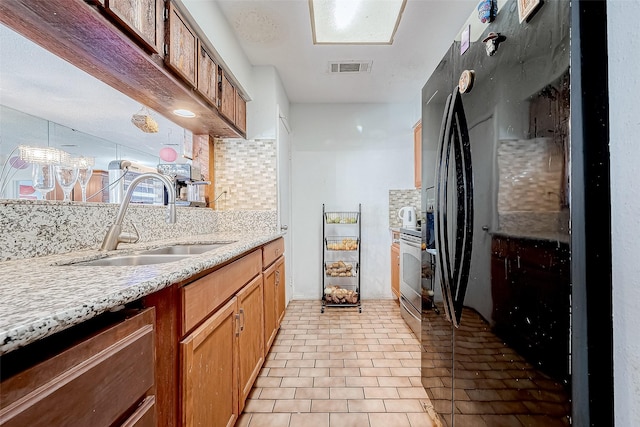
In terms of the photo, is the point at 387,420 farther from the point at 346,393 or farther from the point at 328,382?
the point at 328,382

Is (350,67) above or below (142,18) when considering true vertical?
above

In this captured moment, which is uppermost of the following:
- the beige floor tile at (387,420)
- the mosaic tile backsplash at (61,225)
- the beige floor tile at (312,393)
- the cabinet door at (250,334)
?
the mosaic tile backsplash at (61,225)

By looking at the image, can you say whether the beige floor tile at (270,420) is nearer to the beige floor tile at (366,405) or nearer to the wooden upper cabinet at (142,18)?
the beige floor tile at (366,405)

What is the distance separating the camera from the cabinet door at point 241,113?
248cm

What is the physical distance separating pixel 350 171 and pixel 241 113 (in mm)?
1615

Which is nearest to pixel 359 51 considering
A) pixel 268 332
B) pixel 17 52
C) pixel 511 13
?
pixel 511 13

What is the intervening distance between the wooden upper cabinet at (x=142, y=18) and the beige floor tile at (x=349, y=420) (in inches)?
78.5

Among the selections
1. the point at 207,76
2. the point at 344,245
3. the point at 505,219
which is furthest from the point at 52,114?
the point at 505,219

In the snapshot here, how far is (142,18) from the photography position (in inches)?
47.9

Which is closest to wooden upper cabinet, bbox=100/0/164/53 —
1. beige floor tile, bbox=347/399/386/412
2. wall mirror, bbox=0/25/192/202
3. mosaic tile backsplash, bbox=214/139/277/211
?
wall mirror, bbox=0/25/192/202

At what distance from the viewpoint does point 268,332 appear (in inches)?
79.3

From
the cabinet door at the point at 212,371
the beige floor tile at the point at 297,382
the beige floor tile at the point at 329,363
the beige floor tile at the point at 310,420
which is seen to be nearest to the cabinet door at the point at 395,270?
the beige floor tile at the point at 329,363

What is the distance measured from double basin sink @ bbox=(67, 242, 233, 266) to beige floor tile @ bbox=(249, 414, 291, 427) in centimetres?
91

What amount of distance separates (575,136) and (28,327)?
104 centimetres
